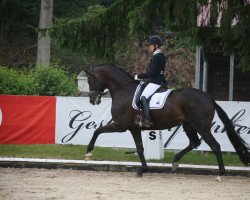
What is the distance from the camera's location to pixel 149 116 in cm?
1265

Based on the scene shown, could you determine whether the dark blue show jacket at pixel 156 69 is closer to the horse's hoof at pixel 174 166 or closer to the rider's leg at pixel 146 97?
the rider's leg at pixel 146 97

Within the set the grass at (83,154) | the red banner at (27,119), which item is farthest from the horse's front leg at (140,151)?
the red banner at (27,119)

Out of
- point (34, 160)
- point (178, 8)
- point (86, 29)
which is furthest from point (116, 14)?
point (34, 160)

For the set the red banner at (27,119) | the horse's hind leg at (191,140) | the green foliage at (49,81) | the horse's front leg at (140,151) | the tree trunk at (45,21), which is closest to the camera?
the horse's front leg at (140,151)

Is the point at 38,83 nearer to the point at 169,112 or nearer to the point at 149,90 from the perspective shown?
the point at 149,90

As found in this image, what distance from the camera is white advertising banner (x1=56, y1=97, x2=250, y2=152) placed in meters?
15.4

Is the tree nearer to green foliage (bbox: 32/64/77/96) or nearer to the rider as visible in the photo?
the rider

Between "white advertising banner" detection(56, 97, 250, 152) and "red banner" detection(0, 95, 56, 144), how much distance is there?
0.25m

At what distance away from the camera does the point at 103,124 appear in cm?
1578

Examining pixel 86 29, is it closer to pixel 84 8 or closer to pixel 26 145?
pixel 26 145

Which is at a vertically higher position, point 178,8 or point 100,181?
point 178,8

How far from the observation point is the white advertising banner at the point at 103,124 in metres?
15.4

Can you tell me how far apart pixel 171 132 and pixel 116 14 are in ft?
10.9

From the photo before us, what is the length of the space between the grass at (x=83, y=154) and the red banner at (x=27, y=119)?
24 centimetres
